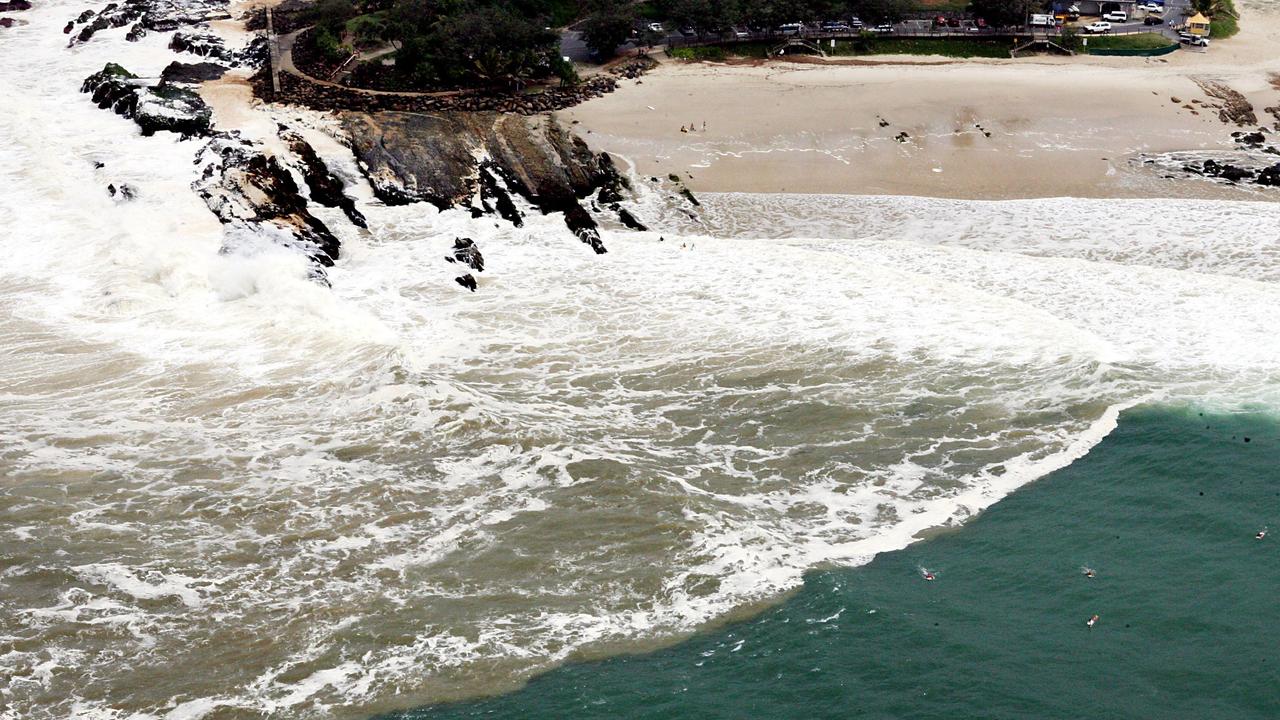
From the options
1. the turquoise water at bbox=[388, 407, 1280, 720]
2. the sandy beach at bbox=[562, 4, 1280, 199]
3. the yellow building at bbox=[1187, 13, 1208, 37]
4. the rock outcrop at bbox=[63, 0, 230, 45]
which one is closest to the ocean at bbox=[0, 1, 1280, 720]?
the turquoise water at bbox=[388, 407, 1280, 720]

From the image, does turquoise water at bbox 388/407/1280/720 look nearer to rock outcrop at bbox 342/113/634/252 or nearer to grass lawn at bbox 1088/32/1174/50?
rock outcrop at bbox 342/113/634/252

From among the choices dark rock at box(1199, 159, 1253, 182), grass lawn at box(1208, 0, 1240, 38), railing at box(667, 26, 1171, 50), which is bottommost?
dark rock at box(1199, 159, 1253, 182)

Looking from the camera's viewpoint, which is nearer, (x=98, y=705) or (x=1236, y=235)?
(x=98, y=705)

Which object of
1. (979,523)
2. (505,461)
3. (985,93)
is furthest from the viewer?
(985,93)

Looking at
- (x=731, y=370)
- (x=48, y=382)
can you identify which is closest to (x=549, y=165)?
(x=731, y=370)

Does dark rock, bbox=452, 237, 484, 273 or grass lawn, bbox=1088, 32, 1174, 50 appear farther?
Result: grass lawn, bbox=1088, 32, 1174, 50

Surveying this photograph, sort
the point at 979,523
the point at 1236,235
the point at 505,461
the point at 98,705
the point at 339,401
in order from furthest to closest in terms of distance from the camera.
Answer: the point at 1236,235 → the point at 339,401 → the point at 505,461 → the point at 979,523 → the point at 98,705

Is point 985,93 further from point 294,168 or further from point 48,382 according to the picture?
point 48,382
